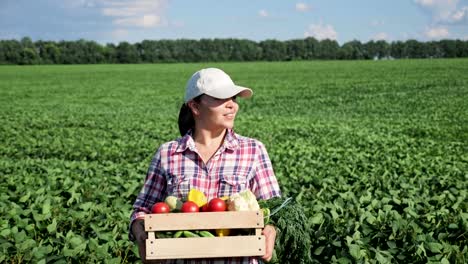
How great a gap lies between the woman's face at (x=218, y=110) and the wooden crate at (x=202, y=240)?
531 mm

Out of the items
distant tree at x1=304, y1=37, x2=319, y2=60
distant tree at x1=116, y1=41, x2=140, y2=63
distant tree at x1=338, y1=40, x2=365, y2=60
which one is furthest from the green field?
distant tree at x1=304, y1=37, x2=319, y2=60

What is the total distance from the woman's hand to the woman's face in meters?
0.53

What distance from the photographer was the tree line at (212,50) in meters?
105

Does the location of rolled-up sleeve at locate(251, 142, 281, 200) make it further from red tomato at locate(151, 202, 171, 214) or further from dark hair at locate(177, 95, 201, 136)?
red tomato at locate(151, 202, 171, 214)

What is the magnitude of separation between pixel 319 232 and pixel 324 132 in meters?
Answer: 13.3

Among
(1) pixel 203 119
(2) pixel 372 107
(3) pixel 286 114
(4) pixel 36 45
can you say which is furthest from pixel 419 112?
(4) pixel 36 45

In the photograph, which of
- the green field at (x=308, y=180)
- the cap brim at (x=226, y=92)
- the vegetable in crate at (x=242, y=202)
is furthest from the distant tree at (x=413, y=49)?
the vegetable in crate at (x=242, y=202)

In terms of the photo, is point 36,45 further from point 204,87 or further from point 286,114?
point 204,87

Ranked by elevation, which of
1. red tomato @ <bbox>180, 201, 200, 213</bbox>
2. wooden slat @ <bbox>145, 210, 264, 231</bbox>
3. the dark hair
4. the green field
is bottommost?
the green field

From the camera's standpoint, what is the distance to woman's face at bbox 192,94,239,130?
3.29 m

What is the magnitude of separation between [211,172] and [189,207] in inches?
14.5

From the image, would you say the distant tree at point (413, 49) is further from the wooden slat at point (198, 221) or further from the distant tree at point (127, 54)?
the wooden slat at point (198, 221)

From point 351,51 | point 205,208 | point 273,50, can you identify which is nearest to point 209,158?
point 205,208

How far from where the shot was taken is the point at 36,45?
10644 cm
